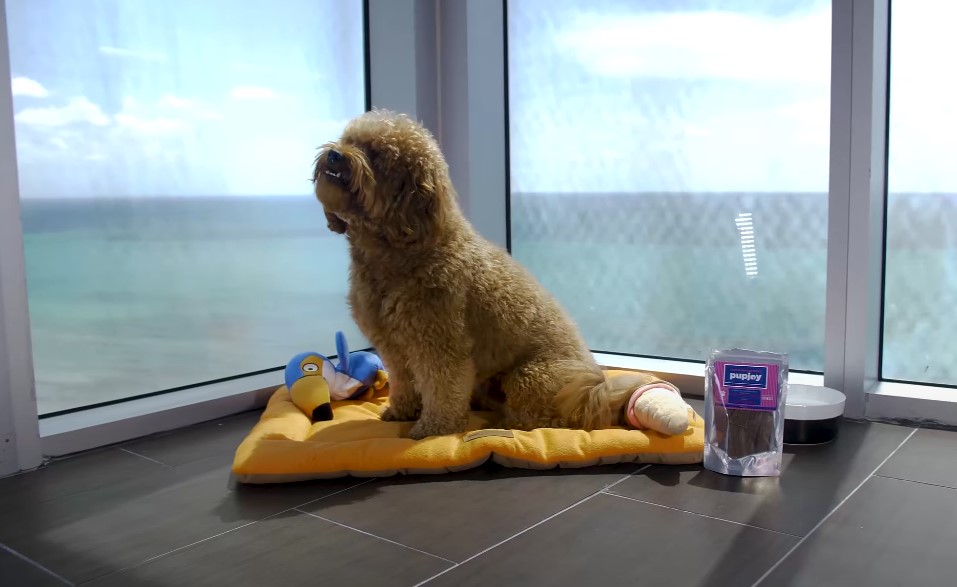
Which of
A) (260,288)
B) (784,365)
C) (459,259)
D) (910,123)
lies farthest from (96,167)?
(910,123)

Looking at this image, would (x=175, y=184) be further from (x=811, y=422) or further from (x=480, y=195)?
(x=811, y=422)

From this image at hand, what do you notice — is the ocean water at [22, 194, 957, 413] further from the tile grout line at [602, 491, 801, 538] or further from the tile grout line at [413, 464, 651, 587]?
the tile grout line at [602, 491, 801, 538]

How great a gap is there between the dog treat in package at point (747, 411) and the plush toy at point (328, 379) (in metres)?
1.24

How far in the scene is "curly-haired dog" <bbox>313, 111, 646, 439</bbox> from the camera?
2.14 metres

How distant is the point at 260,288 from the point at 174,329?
0.46m

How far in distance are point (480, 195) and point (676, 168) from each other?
0.84 metres

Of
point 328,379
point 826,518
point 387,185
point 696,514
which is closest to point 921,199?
point 826,518

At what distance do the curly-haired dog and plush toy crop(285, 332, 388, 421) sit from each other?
325mm

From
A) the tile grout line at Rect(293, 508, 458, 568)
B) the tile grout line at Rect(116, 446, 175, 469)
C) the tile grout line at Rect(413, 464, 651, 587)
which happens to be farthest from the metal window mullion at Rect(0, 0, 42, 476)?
the tile grout line at Rect(413, 464, 651, 587)

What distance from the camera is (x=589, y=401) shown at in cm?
222

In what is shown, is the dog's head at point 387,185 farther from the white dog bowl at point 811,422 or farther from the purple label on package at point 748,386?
the white dog bowl at point 811,422

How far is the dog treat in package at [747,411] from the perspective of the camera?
2010mm

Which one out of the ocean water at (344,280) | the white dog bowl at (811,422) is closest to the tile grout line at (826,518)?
the white dog bowl at (811,422)

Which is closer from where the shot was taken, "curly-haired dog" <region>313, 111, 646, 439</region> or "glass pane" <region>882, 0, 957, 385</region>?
"curly-haired dog" <region>313, 111, 646, 439</region>
